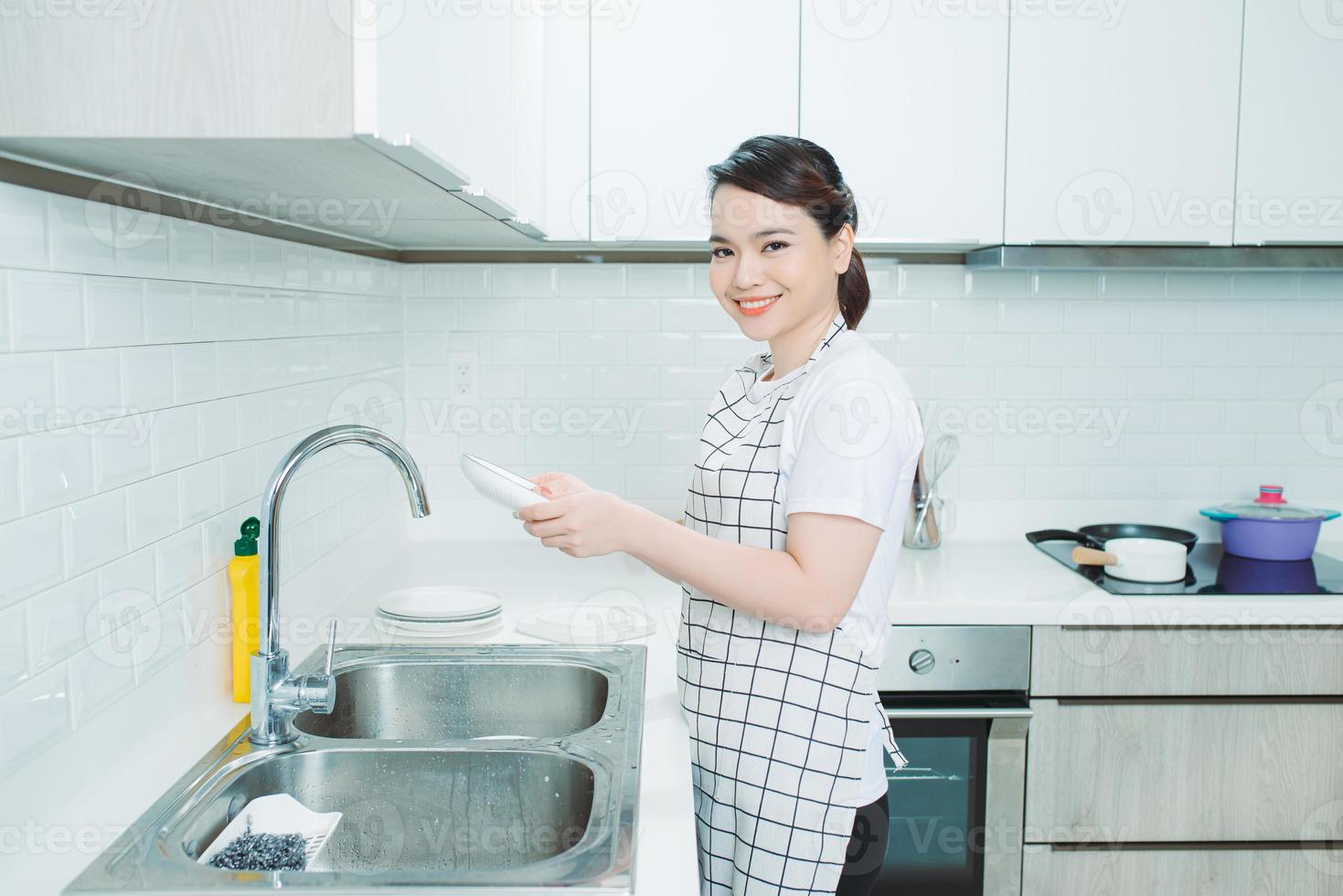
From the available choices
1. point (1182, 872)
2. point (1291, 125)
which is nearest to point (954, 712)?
point (1182, 872)

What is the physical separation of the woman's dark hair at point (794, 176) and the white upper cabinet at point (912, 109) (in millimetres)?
816

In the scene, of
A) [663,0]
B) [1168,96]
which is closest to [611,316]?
[663,0]

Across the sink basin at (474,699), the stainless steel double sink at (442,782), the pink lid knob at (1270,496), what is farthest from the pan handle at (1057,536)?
the sink basin at (474,699)

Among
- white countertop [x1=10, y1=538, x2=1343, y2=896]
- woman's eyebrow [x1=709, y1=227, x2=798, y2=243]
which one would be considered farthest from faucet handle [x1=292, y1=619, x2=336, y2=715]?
woman's eyebrow [x1=709, y1=227, x2=798, y2=243]

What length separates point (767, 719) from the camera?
1.38 m

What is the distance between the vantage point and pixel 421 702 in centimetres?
169

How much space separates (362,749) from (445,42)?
85cm

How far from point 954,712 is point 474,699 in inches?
35.4

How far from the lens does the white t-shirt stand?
4.16 feet

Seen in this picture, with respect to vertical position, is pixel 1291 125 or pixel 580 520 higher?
pixel 1291 125

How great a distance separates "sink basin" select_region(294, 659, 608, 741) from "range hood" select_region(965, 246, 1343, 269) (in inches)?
49.0

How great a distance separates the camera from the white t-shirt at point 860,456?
1.27 metres

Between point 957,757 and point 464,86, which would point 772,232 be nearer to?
point 464,86

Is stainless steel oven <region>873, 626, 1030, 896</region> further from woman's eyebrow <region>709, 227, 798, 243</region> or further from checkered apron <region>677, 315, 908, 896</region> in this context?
woman's eyebrow <region>709, 227, 798, 243</region>
